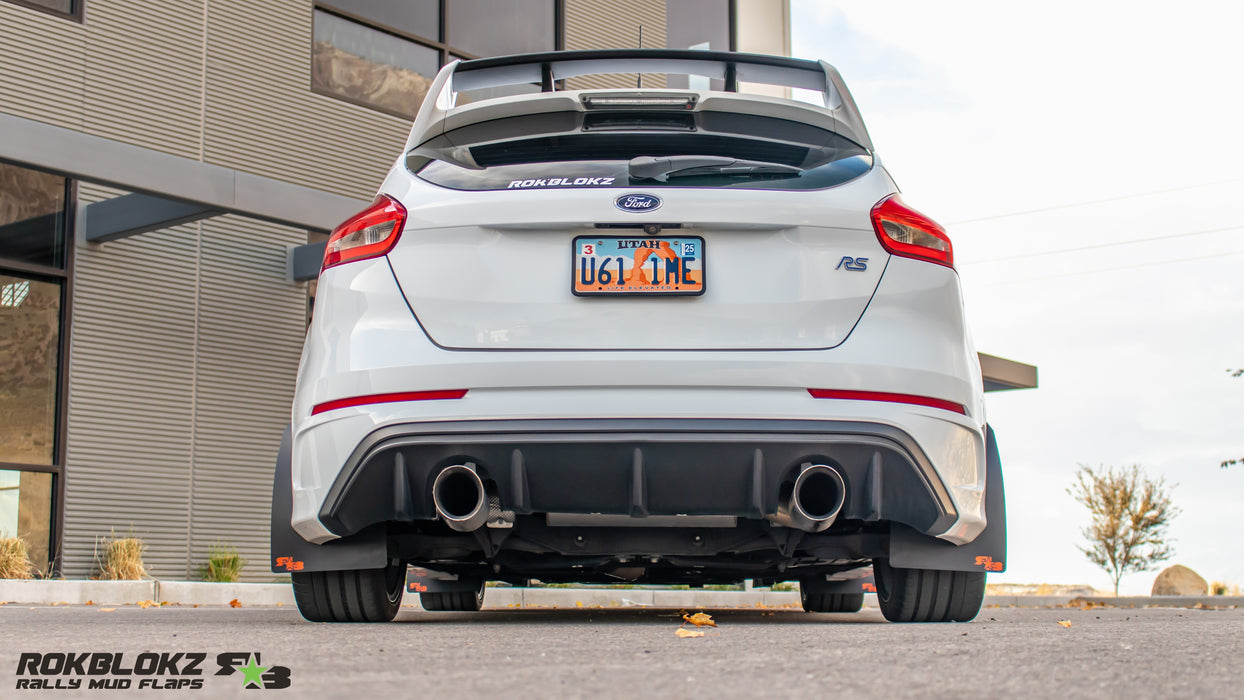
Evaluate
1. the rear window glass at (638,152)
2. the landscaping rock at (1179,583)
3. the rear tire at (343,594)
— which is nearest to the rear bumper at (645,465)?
the rear tire at (343,594)

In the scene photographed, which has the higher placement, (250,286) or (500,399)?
(250,286)

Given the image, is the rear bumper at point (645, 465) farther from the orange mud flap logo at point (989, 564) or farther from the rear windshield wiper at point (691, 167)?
the rear windshield wiper at point (691, 167)

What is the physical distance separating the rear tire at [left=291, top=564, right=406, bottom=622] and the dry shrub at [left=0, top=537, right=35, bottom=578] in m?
7.77

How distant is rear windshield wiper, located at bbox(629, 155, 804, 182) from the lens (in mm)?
3607

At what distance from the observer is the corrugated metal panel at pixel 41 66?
11.8 m

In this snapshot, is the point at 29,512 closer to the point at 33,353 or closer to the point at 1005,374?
the point at 33,353

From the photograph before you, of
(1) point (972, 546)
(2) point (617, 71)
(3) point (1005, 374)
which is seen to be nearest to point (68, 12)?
(2) point (617, 71)

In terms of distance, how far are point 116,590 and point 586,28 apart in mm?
11067

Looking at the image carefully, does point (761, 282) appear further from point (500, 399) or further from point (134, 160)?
point (134, 160)

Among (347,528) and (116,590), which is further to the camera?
(116,590)

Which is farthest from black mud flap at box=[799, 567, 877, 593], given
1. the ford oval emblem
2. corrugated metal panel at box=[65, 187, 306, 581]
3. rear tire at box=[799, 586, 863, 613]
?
corrugated metal panel at box=[65, 187, 306, 581]

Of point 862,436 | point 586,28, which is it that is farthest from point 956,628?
point 586,28

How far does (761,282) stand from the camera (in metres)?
3.48

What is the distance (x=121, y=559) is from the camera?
11.7 metres
